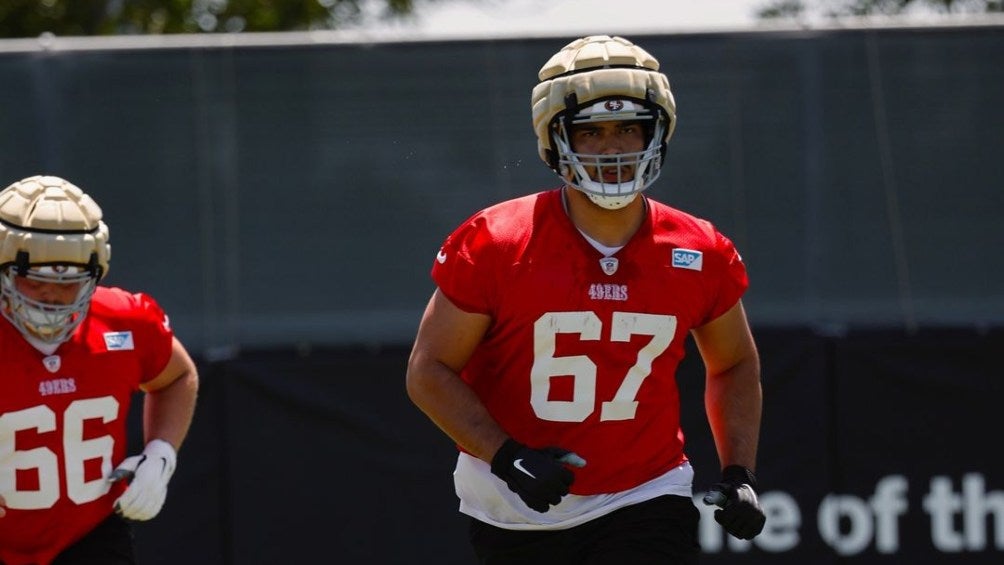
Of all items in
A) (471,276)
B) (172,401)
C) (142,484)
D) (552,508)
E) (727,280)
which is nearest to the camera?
(471,276)

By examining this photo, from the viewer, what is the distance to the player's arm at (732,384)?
454 centimetres

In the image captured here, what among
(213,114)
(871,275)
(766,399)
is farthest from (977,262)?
(213,114)

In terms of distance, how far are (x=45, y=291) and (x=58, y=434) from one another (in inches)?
16.4

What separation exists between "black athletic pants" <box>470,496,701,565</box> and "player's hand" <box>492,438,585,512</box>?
275 mm

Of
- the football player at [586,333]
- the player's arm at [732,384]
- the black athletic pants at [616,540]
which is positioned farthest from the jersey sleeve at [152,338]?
the player's arm at [732,384]

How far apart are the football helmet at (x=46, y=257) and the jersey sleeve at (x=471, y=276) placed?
3.91ft

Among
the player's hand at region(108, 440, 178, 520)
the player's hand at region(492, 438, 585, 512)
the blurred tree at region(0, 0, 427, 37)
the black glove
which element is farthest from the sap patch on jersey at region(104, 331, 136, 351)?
the blurred tree at region(0, 0, 427, 37)

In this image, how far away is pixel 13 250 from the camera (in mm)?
4785

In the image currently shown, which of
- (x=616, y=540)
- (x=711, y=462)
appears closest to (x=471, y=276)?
(x=616, y=540)

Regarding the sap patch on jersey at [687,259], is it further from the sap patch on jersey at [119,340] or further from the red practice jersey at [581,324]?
the sap patch on jersey at [119,340]

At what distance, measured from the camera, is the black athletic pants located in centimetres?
427

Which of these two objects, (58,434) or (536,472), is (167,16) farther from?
(536,472)

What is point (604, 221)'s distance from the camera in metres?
4.38

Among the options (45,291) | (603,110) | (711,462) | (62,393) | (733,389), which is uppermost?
(603,110)
